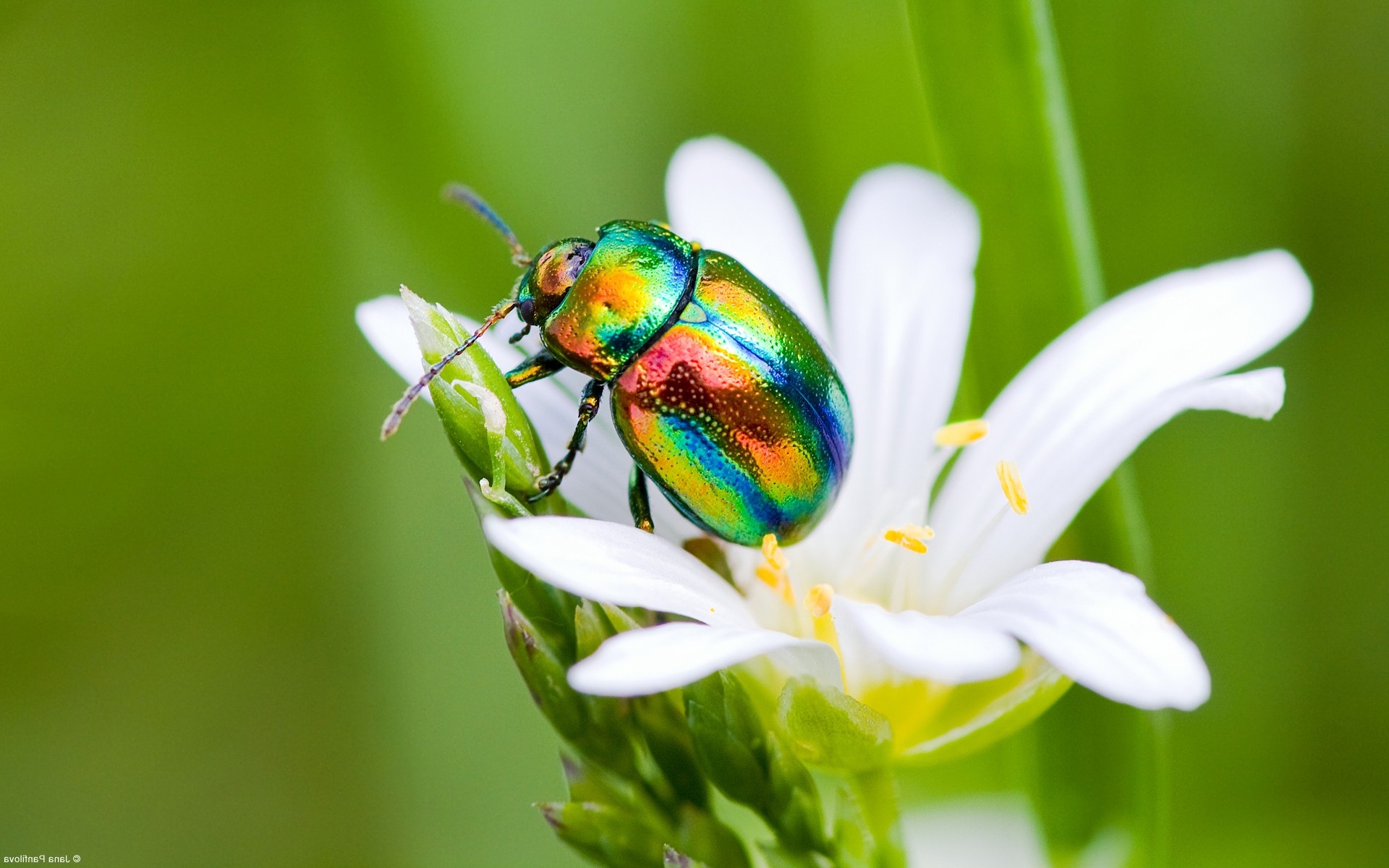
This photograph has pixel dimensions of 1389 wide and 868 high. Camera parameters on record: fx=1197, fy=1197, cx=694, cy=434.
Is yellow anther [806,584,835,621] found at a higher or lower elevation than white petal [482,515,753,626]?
lower

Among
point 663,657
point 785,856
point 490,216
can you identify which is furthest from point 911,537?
point 490,216

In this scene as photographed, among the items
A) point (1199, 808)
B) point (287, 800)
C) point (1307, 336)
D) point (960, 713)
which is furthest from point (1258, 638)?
point (287, 800)

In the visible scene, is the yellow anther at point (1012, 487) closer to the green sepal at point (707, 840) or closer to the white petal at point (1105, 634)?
the white petal at point (1105, 634)

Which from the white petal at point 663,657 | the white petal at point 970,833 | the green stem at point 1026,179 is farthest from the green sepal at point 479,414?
the white petal at point 970,833

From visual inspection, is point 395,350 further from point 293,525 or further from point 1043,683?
point 293,525

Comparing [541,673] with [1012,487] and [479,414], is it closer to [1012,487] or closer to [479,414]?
[479,414]

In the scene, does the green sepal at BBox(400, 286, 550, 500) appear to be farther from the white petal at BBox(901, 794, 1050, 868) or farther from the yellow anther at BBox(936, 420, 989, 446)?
the white petal at BBox(901, 794, 1050, 868)

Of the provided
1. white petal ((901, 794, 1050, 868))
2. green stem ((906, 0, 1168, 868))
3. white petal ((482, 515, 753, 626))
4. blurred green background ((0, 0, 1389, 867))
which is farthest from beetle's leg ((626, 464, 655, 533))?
white petal ((901, 794, 1050, 868))
